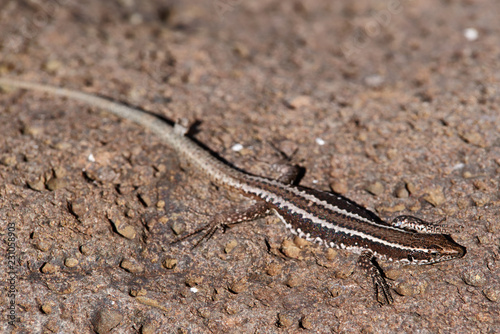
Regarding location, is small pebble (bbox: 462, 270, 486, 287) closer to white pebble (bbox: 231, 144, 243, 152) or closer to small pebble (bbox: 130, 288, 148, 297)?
white pebble (bbox: 231, 144, 243, 152)

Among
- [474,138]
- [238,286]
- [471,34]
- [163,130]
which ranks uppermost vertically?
[471,34]

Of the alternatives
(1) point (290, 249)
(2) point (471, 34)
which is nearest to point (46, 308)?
(1) point (290, 249)

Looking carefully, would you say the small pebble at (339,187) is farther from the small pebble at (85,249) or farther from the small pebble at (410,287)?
the small pebble at (85,249)

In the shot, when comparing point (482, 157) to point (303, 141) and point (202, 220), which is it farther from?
point (202, 220)

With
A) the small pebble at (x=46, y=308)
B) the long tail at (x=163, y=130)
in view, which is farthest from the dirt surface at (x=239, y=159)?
the long tail at (x=163, y=130)

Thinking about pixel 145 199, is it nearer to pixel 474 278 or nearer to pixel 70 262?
pixel 70 262

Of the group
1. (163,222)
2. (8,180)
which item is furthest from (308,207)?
(8,180)
